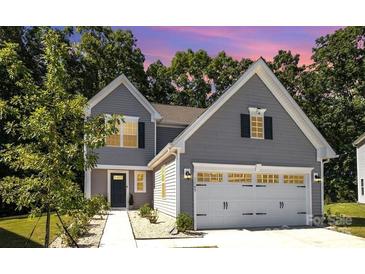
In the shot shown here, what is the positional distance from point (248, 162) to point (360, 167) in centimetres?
1486

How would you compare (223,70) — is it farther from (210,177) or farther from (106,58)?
(210,177)

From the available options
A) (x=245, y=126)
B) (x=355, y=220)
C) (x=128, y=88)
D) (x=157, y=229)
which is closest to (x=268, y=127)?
(x=245, y=126)

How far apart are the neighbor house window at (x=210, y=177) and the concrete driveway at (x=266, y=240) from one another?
1728mm

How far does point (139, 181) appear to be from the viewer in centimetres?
1912

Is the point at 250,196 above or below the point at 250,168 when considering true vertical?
below

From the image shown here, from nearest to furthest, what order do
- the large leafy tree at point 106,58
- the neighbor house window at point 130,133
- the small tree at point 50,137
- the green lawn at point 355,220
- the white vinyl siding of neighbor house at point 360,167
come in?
the small tree at point 50,137 → the green lawn at point 355,220 → the neighbor house window at point 130,133 → the white vinyl siding of neighbor house at point 360,167 → the large leafy tree at point 106,58

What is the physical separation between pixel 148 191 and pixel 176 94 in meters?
13.2

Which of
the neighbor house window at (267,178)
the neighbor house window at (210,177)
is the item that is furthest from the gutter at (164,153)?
the neighbor house window at (267,178)

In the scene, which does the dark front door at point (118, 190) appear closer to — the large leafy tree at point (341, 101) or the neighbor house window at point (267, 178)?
the neighbor house window at point (267, 178)

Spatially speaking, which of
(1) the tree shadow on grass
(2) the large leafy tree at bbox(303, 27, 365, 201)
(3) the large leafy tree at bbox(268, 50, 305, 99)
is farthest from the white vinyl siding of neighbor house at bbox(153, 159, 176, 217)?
(3) the large leafy tree at bbox(268, 50, 305, 99)

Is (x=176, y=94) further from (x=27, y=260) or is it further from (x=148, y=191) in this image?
(x=27, y=260)

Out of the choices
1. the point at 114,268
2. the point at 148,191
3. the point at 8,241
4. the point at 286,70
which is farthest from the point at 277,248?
the point at 286,70

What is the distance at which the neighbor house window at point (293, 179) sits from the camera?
47.9ft

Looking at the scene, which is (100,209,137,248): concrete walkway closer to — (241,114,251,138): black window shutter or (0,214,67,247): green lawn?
(0,214,67,247): green lawn
